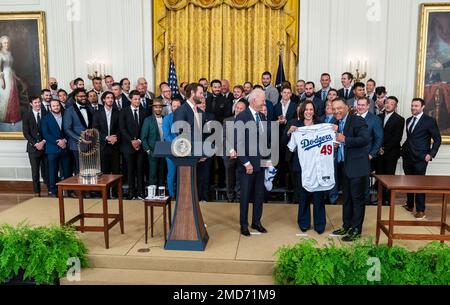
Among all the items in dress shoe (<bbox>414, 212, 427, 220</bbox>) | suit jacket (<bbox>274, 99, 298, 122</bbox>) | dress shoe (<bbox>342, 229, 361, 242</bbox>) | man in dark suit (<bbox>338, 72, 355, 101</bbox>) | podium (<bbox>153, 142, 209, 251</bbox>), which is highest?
man in dark suit (<bbox>338, 72, 355, 101</bbox>)

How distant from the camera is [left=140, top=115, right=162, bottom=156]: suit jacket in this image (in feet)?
23.9

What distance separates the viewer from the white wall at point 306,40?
27.6 ft

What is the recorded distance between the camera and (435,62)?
8289 mm

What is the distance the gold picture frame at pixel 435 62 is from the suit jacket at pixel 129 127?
16.6 ft

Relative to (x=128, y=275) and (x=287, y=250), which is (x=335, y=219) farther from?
(x=128, y=275)

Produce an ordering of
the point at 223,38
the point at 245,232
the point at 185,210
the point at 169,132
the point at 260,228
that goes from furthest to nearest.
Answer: the point at 223,38 < the point at 169,132 < the point at 260,228 < the point at 245,232 < the point at 185,210

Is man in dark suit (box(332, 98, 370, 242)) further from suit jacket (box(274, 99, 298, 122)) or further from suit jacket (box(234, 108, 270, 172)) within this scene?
suit jacket (box(274, 99, 298, 122))

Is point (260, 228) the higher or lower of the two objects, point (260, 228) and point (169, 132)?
the lower

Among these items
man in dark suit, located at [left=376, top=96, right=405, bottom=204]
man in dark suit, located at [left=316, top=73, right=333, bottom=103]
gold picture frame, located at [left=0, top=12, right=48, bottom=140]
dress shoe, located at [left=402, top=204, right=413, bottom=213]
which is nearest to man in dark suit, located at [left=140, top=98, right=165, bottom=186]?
man in dark suit, located at [left=316, top=73, right=333, bottom=103]

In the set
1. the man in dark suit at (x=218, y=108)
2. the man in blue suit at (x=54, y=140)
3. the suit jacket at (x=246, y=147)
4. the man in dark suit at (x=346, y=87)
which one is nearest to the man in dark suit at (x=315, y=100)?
the man in dark suit at (x=346, y=87)

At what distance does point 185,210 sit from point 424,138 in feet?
12.7

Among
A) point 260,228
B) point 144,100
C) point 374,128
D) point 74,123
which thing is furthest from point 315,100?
point 74,123

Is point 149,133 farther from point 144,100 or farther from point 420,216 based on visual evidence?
point 420,216

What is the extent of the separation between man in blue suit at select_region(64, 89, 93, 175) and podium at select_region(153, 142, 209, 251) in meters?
2.89
